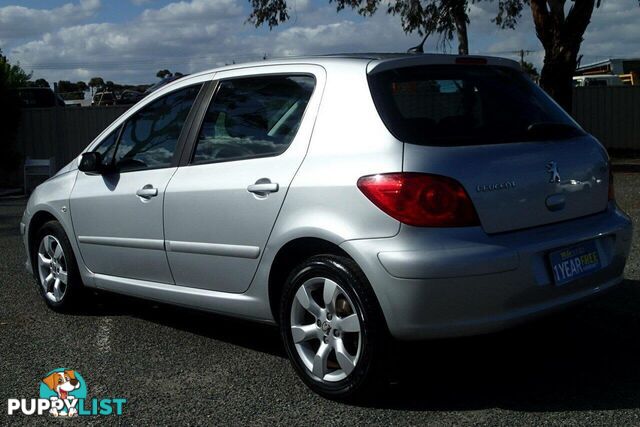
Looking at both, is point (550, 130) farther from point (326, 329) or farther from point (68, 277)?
point (68, 277)

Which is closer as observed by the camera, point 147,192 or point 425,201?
point 425,201

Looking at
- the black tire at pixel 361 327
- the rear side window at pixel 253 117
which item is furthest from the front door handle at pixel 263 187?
the black tire at pixel 361 327

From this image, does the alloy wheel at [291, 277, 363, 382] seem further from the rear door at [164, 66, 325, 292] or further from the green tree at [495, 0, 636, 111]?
the green tree at [495, 0, 636, 111]

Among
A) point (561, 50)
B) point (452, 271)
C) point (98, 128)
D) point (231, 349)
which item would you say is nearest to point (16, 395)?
point (231, 349)

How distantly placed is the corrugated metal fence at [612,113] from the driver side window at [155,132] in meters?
18.6

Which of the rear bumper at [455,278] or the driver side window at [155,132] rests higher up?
the driver side window at [155,132]

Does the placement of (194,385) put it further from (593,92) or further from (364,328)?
(593,92)

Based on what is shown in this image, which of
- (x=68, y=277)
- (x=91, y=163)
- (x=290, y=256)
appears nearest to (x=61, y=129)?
(x=68, y=277)

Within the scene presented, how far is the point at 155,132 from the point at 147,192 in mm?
479

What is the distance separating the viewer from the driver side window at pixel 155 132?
5445mm

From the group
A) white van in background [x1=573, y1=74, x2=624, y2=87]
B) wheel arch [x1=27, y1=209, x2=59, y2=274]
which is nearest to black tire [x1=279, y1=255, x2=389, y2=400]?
wheel arch [x1=27, y1=209, x2=59, y2=274]

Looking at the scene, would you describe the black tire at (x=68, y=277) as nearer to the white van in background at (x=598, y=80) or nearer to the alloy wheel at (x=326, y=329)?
the alloy wheel at (x=326, y=329)

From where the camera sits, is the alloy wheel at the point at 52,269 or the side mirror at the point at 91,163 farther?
the alloy wheel at the point at 52,269

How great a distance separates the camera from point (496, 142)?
429cm
